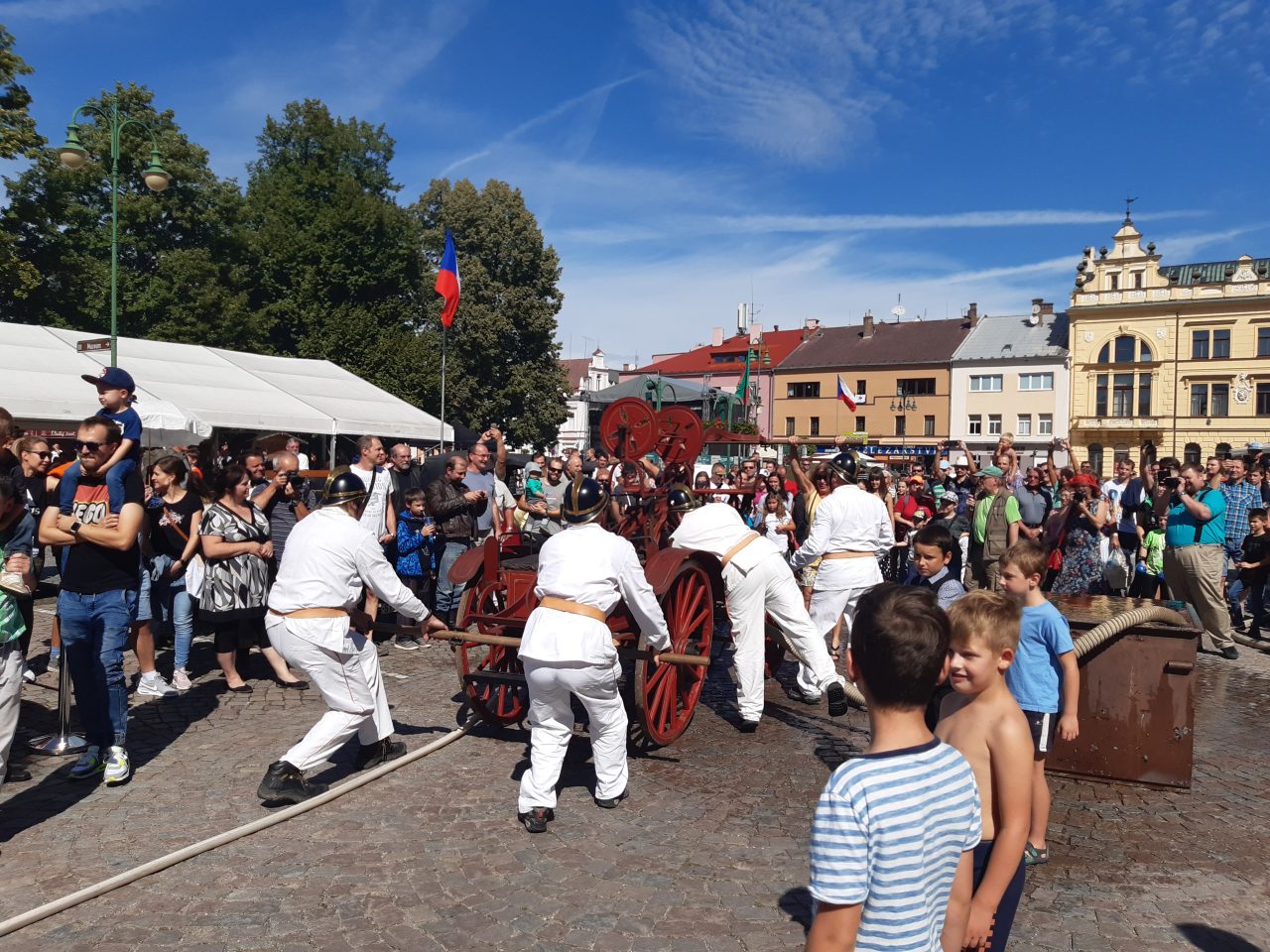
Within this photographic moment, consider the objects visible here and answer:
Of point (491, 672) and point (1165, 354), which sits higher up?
point (1165, 354)

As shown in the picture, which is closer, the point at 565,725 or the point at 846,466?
the point at 565,725

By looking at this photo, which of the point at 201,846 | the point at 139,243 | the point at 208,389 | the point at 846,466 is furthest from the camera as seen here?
the point at 139,243

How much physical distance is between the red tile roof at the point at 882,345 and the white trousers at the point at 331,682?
60.1 meters

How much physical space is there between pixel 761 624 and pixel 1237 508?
7609mm

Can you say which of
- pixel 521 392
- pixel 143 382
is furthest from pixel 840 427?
pixel 143 382

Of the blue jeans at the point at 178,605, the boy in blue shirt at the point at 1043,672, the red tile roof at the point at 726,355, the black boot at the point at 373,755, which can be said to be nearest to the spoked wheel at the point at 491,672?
the black boot at the point at 373,755

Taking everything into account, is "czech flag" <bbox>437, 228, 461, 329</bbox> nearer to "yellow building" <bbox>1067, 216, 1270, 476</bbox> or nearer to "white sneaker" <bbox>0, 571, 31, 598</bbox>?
"white sneaker" <bbox>0, 571, 31, 598</bbox>

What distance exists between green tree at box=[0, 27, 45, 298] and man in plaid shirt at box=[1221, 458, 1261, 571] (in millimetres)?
25541

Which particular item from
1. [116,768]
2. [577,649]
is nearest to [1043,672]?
[577,649]

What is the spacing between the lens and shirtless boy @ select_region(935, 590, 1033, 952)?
264 cm

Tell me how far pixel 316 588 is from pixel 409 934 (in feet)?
6.70

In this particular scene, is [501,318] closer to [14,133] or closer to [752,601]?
[14,133]

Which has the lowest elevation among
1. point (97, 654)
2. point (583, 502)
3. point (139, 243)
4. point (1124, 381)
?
point (97, 654)

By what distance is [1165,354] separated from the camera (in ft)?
178
